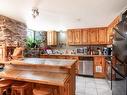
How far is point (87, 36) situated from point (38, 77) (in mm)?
3900

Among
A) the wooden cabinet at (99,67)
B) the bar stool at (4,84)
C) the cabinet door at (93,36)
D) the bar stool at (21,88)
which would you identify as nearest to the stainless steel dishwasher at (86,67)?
the wooden cabinet at (99,67)

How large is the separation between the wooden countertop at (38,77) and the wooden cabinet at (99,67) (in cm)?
308

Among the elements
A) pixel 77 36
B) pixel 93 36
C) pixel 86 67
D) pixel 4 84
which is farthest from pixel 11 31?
pixel 93 36

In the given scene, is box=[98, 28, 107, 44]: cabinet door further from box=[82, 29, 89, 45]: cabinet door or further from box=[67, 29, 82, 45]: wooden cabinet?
box=[67, 29, 82, 45]: wooden cabinet

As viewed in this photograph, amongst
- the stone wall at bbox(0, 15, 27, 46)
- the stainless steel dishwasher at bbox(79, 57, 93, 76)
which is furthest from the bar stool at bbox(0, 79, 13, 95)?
the stainless steel dishwasher at bbox(79, 57, 93, 76)

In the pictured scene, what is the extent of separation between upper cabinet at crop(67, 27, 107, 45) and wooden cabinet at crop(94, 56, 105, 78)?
0.88m

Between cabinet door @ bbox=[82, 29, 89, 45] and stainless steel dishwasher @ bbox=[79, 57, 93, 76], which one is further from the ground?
cabinet door @ bbox=[82, 29, 89, 45]

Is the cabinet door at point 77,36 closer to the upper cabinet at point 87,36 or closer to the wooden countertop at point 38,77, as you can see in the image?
the upper cabinet at point 87,36

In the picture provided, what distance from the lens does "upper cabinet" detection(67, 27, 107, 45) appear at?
5.65m

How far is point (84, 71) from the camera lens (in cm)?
549

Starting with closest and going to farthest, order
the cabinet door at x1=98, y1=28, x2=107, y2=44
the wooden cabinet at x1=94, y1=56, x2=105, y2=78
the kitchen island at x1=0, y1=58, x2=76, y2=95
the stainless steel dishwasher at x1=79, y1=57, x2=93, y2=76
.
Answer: the kitchen island at x1=0, y1=58, x2=76, y2=95 → the wooden cabinet at x1=94, y1=56, x2=105, y2=78 → the stainless steel dishwasher at x1=79, y1=57, x2=93, y2=76 → the cabinet door at x1=98, y1=28, x2=107, y2=44

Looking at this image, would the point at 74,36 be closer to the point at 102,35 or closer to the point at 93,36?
the point at 93,36

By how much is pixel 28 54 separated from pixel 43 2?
9.87 feet

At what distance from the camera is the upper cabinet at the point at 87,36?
5.65 m
